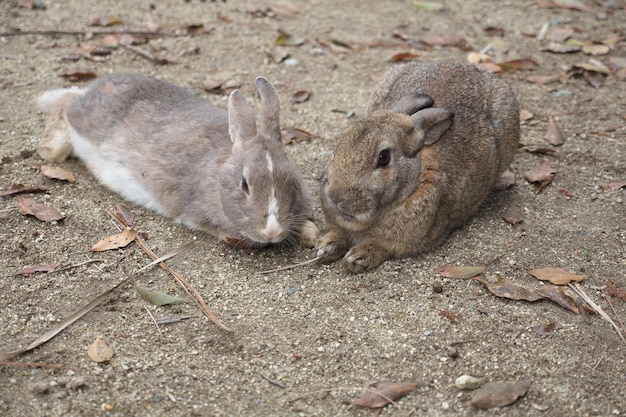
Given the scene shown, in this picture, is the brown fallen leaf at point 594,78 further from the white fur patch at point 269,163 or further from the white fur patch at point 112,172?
the white fur patch at point 112,172

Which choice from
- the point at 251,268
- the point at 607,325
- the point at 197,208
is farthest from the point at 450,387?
the point at 197,208

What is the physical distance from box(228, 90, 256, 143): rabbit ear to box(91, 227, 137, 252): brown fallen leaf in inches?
38.2

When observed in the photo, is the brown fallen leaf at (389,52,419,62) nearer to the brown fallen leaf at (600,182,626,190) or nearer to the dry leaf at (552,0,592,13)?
the dry leaf at (552,0,592,13)

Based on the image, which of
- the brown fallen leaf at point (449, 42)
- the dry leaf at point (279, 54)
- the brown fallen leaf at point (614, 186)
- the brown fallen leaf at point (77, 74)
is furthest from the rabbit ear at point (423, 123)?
the brown fallen leaf at point (77, 74)

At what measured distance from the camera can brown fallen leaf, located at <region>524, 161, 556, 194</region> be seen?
5.73 meters

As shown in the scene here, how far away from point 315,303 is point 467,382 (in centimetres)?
109

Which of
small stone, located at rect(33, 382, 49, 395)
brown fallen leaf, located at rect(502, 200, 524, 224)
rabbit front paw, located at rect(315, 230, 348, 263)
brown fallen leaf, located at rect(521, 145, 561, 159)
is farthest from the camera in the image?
brown fallen leaf, located at rect(521, 145, 561, 159)

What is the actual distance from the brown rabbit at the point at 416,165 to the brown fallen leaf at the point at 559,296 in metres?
0.80

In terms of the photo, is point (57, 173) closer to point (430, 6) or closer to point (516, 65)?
point (516, 65)

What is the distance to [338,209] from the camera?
179 inches

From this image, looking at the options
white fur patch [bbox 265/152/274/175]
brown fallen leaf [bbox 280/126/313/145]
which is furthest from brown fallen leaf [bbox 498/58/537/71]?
white fur patch [bbox 265/152/274/175]

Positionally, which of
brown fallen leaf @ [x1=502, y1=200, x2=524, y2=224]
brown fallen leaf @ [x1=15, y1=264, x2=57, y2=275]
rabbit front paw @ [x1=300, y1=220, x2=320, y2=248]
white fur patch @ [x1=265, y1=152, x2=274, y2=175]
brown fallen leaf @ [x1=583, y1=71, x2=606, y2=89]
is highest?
white fur patch @ [x1=265, y1=152, x2=274, y2=175]

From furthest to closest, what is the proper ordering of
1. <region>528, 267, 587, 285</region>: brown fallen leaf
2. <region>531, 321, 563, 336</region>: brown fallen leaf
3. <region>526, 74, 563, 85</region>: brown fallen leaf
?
<region>526, 74, 563, 85</region>: brown fallen leaf → <region>528, 267, 587, 285</region>: brown fallen leaf → <region>531, 321, 563, 336</region>: brown fallen leaf

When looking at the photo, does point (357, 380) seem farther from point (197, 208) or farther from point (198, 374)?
point (197, 208)
